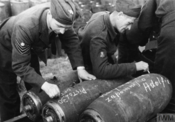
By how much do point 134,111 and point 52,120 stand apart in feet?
Answer: 2.32

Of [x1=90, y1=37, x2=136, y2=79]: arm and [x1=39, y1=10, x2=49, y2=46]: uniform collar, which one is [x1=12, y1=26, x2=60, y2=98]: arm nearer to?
[x1=39, y1=10, x2=49, y2=46]: uniform collar

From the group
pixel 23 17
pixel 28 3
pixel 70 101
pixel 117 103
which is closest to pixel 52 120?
pixel 70 101

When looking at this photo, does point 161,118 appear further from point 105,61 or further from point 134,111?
point 105,61

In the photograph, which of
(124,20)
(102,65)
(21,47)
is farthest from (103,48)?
(21,47)

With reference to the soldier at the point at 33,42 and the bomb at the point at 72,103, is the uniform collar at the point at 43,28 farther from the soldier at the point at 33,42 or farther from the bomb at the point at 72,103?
the bomb at the point at 72,103

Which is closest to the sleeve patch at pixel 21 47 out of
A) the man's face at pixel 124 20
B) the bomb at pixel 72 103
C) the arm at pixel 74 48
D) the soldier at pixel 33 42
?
the soldier at pixel 33 42

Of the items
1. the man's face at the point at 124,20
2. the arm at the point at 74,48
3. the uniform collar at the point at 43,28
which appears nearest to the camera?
the uniform collar at the point at 43,28

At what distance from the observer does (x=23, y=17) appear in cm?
213

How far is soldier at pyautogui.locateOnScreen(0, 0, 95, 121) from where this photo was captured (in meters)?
1.95

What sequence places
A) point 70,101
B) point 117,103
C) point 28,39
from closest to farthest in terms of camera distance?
1. point 117,103
2. point 70,101
3. point 28,39

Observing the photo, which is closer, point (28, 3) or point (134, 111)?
point (134, 111)

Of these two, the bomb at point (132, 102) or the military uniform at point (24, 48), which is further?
the military uniform at point (24, 48)

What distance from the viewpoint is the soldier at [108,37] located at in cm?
221

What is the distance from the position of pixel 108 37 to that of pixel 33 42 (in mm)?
822
